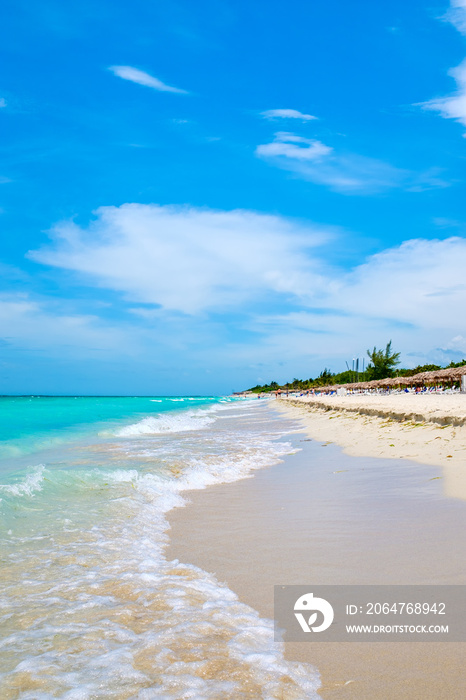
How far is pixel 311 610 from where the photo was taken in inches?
125

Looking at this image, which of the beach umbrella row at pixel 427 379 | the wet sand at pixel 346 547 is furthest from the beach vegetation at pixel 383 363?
the wet sand at pixel 346 547

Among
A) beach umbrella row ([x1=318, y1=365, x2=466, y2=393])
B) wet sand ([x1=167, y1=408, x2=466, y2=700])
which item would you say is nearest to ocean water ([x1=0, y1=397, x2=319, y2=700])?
wet sand ([x1=167, y1=408, x2=466, y2=700])

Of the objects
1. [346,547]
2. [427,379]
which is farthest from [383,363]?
[346,547]

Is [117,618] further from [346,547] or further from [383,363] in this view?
[383,363]

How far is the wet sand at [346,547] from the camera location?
2.42 meters

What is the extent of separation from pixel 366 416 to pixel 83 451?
11.7 meters

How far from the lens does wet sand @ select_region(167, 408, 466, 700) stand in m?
2.42

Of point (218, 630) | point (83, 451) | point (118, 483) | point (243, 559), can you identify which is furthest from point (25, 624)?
point (83, 451)

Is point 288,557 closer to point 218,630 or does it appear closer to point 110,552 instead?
point 218,630
